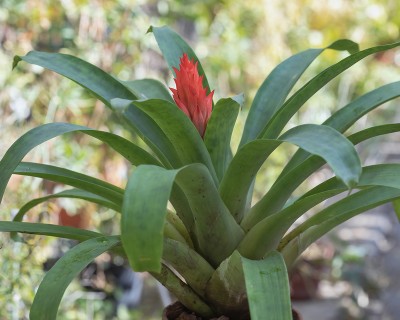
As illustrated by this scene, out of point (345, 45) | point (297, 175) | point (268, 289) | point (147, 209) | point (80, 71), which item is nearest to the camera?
point (147, 209)

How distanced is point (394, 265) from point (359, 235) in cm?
28

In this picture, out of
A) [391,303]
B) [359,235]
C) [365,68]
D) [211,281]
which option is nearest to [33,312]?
[211,281]

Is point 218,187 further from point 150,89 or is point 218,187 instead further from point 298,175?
point 150,89

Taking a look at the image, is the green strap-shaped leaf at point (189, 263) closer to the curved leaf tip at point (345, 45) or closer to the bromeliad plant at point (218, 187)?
the bromeliad plant at point (218, 187)

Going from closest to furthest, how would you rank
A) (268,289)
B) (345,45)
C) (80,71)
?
(268,289)
(80,71)
(345,45)

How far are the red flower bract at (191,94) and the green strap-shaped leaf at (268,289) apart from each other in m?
0.25

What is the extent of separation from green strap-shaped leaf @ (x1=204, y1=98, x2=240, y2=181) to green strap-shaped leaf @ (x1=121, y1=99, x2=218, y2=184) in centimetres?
3

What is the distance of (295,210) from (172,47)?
432 millimetres

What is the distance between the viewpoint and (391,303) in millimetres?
3477

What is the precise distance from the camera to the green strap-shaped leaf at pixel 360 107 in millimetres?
937

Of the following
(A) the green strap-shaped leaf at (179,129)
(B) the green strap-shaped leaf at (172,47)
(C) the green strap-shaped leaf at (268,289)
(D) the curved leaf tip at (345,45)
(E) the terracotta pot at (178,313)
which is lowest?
(C) the green strap-shaped leaf at (268,289)

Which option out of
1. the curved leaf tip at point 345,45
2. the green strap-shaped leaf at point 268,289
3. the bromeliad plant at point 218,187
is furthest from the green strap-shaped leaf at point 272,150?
the curved leaf tip at point 345,45

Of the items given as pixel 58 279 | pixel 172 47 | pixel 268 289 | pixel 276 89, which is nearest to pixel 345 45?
pixel 276 89

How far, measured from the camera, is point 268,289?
802 mm
